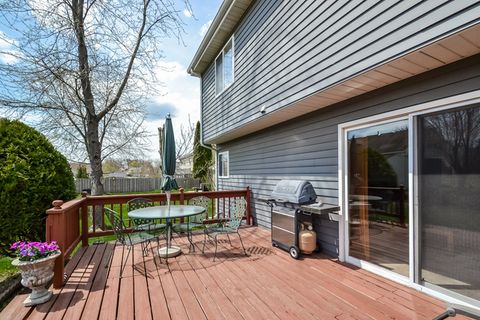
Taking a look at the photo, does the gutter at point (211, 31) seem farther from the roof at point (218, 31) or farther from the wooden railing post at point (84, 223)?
the wooden railing post at point (84, 223)

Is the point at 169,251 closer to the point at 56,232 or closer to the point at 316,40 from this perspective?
the point at 56,232

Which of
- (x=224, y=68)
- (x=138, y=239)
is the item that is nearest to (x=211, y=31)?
(x=224, y=68)

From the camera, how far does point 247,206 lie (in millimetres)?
6504

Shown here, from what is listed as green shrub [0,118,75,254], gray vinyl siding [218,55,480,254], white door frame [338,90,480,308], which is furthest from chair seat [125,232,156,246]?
white door frame [338,90,480,308]

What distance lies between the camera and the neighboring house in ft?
7.84

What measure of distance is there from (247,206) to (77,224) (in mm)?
3665

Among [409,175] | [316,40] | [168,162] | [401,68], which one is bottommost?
[409,175]

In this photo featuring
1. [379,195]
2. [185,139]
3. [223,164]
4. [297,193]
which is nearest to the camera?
[379,195]

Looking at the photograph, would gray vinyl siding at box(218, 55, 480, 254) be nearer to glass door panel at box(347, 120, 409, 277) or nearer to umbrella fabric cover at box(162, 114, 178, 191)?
glass door panel at box(347, 120, 409, 277)

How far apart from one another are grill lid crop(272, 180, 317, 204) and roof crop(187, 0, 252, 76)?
4.02 metres

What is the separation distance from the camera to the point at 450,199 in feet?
8.39

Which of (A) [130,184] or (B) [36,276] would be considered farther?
(A) [130,184]

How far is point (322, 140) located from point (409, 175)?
1570mm

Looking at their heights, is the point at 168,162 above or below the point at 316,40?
below
